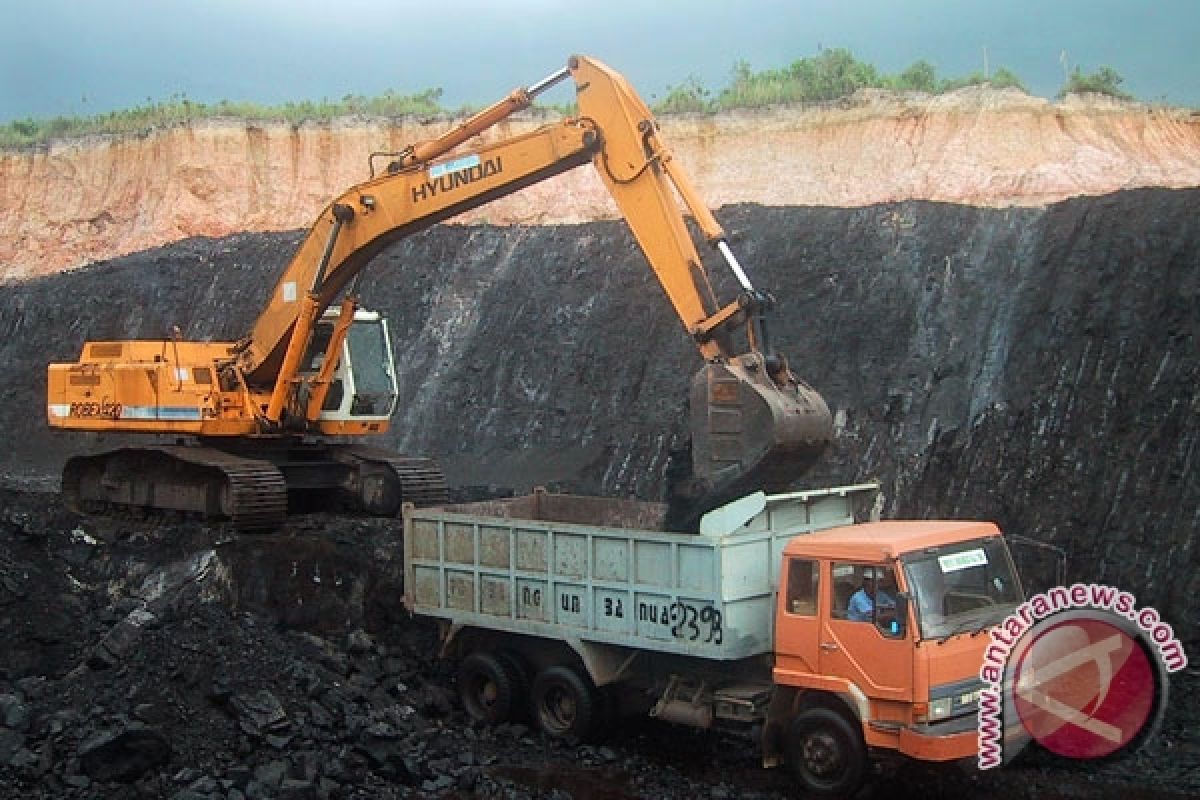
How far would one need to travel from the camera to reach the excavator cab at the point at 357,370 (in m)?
16.4

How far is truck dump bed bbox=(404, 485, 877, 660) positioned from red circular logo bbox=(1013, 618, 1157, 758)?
6.19 ft

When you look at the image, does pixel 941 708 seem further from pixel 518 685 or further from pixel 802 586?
pixel 518 685

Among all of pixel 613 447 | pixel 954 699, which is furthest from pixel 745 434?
pixel 613 447

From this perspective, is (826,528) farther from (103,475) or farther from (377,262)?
(377,262)

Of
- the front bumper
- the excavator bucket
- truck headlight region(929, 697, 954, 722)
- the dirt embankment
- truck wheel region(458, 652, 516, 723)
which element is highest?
the dirt embankment

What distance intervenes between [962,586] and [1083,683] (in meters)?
0.97

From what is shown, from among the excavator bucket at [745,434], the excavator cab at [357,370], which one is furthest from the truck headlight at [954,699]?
the excavator cab at [357,370]

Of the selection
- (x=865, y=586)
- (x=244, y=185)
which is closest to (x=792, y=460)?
(x=865, y=586)

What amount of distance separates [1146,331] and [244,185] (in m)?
25.8

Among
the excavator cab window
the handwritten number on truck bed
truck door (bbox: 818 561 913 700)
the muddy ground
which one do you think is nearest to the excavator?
the excavator cab window

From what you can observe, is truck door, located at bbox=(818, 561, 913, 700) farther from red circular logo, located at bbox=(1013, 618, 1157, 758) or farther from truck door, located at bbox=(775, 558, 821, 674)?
red circular logo, located at bbox=(1013, 618, 1157, 758)

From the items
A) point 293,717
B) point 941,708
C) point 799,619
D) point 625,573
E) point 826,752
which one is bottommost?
point 293,717

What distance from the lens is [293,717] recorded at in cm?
1046

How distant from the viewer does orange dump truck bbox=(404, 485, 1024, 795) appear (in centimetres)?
867
